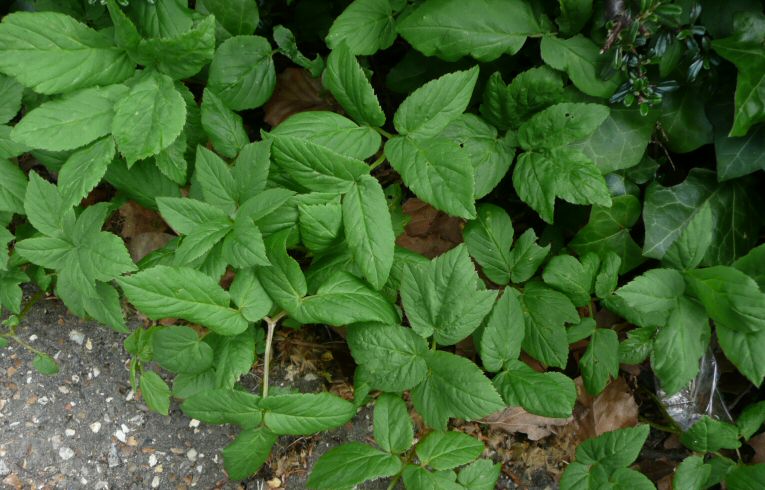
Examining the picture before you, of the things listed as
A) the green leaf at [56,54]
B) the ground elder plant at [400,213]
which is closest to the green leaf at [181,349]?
the ground elder plant at [400,213]

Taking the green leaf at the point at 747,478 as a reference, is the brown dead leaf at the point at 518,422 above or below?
below

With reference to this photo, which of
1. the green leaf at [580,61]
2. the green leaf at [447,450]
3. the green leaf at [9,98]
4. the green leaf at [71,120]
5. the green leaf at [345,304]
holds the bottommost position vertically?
the green leaf at [447,450]

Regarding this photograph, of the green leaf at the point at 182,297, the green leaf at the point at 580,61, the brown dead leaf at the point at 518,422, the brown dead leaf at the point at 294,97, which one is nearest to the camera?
the green leaf at the point at 182,297

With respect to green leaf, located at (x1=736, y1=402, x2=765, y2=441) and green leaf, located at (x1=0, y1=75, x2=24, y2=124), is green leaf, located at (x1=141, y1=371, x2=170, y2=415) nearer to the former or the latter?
green leaf, located at (x1=0, y1=75, x2=24, y2=124)

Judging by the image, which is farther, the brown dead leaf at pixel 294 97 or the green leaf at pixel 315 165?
the brown dead leaf at pixel 294 97

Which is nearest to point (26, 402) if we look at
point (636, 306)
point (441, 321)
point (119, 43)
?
point (119, 43)

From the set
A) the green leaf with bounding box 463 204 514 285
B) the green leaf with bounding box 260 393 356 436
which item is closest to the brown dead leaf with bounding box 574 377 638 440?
the green leaf with bounding box 463 204 514 285

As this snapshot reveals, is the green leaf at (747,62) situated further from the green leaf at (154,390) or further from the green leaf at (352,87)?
the green leaf at (154,390)

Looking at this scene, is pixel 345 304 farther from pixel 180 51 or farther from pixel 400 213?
pixel 180 51
